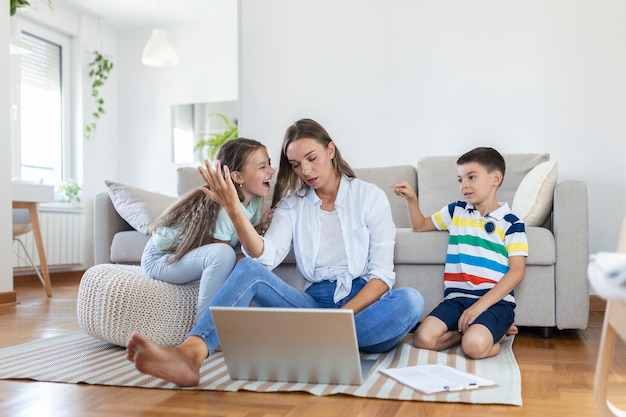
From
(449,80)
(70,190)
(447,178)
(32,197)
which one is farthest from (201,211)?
(70,190)

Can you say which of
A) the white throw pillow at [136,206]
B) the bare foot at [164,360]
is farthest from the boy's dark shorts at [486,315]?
the white throw pillow at [136,206]

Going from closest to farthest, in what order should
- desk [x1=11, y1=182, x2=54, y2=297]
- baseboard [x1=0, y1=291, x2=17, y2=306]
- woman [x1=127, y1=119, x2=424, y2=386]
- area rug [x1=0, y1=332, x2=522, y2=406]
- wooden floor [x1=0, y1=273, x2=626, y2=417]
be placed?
wooden floor [x1=0, y1=273, x2=626, y2=417]
area rug [x1=0, y1=332, x2=522, y2=406]
woman [x1=127, y1=119, x2=424, y2=386]
baseboard [x1=0, y1=291, x2=17, y2=306]
desk [x1=11, y1=182, x2=54, y2=297]

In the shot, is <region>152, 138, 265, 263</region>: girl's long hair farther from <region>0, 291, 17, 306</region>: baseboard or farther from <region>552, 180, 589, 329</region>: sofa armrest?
<region>0, 291, 17, 306</region>: baseboard

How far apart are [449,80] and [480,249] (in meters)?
1.61

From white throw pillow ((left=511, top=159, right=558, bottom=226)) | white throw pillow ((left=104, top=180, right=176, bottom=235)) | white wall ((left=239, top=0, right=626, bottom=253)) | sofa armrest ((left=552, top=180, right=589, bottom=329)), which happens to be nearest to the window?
white wall ((left=239, top=0, right=626, bottom=253))

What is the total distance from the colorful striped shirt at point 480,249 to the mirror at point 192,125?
13.1 feet

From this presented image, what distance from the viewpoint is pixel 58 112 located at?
19.6 feet

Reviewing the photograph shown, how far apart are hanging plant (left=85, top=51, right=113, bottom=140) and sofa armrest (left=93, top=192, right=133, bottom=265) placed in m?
3.06

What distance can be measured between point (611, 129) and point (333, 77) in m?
1.52

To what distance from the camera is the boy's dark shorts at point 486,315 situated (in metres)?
2.15

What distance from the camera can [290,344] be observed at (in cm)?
167

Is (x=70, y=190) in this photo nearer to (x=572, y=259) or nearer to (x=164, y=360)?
(x=572, y=259)

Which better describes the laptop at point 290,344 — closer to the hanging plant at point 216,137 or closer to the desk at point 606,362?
the desk at point 606,362

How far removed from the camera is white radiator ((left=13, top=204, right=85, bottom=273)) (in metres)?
5.31
